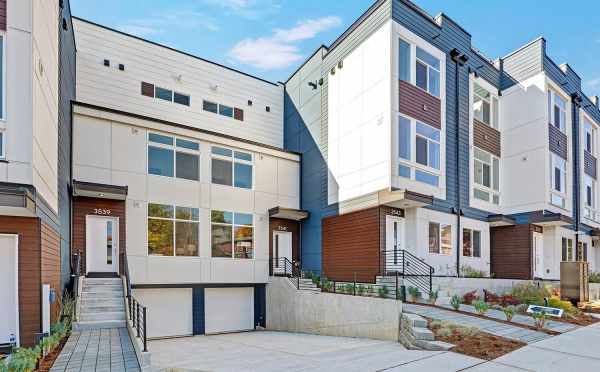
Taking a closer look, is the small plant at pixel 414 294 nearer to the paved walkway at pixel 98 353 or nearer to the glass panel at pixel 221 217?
the glass panel at pixel 221 217

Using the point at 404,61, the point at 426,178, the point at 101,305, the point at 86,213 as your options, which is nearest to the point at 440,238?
the point at 426,178

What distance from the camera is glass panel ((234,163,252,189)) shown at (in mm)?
17422

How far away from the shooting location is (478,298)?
48.6ft

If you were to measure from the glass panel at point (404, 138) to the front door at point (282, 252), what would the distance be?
7044 millimetres

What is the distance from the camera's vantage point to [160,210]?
50.3 feet

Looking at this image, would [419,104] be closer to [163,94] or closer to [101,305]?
[163,94]

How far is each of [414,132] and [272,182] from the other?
22.3ft

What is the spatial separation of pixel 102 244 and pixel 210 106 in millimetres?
8563

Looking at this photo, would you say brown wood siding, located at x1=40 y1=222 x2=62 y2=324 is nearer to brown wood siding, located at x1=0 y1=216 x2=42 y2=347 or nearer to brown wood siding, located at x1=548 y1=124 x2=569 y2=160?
brown wood siding, located at x1=0 y1=216 x2=42 y2=347

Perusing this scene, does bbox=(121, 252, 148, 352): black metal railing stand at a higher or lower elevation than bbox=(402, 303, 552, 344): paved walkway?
higher

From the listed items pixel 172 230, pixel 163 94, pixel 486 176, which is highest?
pixel 163 94

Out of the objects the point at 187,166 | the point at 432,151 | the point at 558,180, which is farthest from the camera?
the point at 558,180

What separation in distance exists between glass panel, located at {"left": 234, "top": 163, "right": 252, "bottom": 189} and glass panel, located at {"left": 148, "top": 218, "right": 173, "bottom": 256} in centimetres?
347

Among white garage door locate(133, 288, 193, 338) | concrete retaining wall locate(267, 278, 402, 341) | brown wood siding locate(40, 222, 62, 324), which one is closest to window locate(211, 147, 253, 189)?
concrete retaining wall locate(267, 278, 402, 341)
